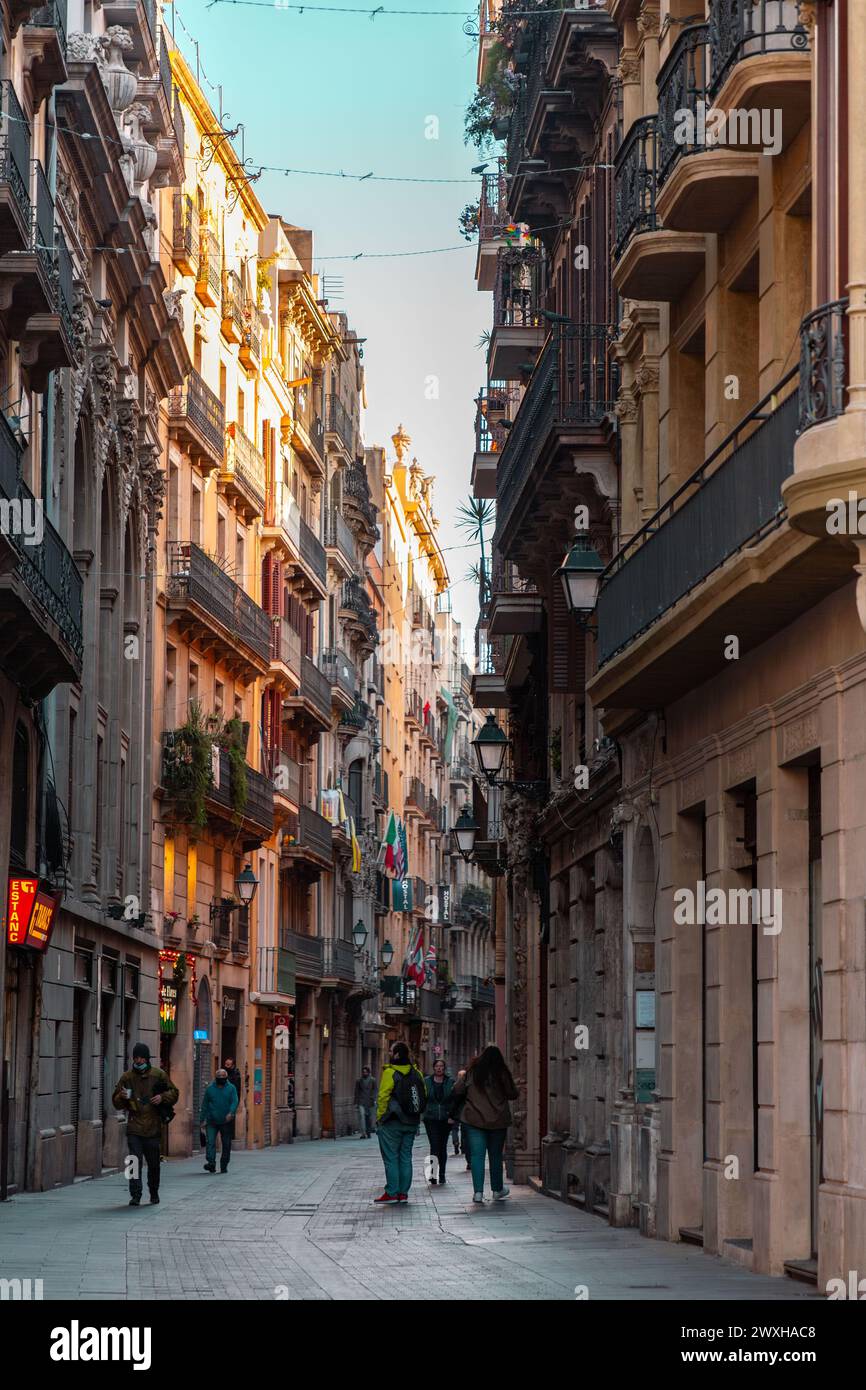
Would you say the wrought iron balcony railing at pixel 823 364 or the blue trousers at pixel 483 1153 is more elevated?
the wrought iron balcony railing at pixel 823 364

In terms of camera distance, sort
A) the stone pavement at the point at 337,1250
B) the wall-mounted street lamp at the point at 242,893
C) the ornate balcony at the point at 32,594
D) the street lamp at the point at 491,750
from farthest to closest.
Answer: the wall-mounted street lamp at the point at 242,893
the street lamp at the point at 491,750
the ornate balcony at the point at 32,594
the stone pavement at the point at 337,1250

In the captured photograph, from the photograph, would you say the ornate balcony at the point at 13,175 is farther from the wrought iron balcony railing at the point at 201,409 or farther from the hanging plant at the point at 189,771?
the wrought iron balcony railing at the point at 201,409

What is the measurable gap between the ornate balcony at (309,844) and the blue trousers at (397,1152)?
32.7 metres

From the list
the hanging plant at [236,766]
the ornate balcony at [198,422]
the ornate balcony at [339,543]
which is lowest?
the hanging plant at [236,766]

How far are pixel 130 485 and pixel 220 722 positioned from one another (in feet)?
38.3

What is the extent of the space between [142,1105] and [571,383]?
9062 mm

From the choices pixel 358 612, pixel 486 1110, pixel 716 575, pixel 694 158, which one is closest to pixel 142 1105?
pixel 486 1110

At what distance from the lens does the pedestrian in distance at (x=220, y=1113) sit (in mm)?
34281

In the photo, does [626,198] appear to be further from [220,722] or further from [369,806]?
[369,806]

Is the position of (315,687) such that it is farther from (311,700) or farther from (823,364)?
(823,364)

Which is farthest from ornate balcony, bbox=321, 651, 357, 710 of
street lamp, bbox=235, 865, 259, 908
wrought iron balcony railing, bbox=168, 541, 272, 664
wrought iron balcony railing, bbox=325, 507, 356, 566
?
street lamp, bbox=235, 865, 259, 908

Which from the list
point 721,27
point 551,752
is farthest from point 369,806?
point 721,27

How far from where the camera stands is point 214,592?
46438 millimetres

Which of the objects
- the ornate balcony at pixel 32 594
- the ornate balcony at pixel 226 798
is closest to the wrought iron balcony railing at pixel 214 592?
the ornate balcony at pixel 226 798
